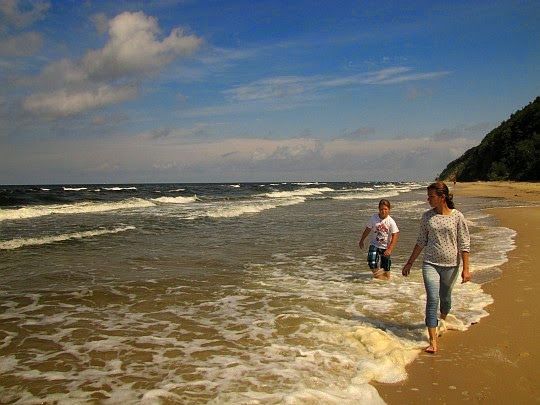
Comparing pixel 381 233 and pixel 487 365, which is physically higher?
pixel 381 233

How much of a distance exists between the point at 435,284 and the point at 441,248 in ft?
1.38

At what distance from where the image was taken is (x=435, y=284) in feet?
15.3

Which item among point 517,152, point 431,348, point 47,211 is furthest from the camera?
point 517,152

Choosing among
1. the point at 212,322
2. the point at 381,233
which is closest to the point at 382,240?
the point at 381,233

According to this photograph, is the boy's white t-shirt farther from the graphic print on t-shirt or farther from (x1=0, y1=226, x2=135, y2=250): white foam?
(x1=0, y1=226, x2=135, y2=250): white foam

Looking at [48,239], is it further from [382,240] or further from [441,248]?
[441,248]

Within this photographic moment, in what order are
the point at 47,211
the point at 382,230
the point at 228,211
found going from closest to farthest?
the point at 382,230 < the point at 228,211 < the point at 47,211

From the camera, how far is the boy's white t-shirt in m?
7.77

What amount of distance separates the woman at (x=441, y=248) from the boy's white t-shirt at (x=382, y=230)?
9.78 ft

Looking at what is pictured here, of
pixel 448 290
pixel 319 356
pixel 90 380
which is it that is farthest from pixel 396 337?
pixel 90 380

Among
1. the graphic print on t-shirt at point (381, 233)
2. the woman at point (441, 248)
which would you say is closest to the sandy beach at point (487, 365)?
the woman at point (441, 248)

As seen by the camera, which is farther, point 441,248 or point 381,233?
point 381,233

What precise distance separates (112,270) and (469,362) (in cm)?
733

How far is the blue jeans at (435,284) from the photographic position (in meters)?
4.58
